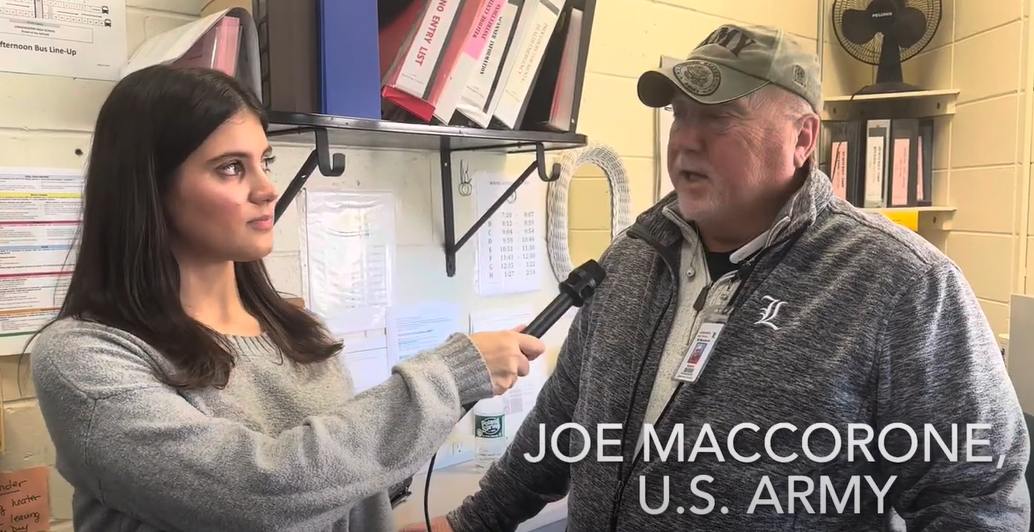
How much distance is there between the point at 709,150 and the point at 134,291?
86 centimetres

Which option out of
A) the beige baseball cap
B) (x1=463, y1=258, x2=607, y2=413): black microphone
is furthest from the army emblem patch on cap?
(x1=463, y1=258, x2=607, y2=413): black microphone

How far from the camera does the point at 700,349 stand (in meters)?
1.08

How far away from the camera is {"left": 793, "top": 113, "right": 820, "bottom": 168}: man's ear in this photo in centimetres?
118

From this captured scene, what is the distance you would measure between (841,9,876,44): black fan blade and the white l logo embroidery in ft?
5.59

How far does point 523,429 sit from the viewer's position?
136cm

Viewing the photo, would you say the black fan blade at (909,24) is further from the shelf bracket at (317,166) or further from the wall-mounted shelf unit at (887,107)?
A: the shelf bracket at (317,166)

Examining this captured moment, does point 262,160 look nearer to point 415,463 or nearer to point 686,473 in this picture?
point 415,463

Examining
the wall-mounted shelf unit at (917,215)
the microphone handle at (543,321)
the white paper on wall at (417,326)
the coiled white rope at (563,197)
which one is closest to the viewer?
the microphone handle at (543,321)

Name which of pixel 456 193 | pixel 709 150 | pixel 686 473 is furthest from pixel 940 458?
pixel 456 193

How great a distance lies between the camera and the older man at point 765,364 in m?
0.93

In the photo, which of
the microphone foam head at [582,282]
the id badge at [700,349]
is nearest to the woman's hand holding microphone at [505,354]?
the microphone foam head at [582,282]

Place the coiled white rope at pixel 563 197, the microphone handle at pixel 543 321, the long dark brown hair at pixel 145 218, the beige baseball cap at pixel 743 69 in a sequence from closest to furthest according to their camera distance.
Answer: the long dark brown hair at pixel 145 218 < the microphone handle at pixel 543 321 < the beige baseball cap at pixel 743 69 < the coiled white rope at pixel 563 197

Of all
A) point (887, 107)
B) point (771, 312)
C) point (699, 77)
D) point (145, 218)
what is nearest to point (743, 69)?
point (699, 77)

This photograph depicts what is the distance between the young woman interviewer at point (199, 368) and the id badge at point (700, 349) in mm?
259
